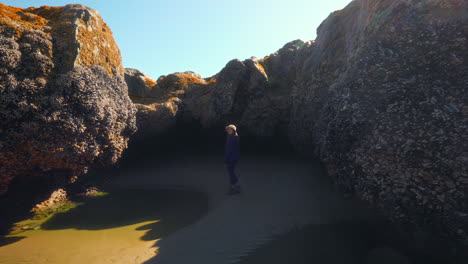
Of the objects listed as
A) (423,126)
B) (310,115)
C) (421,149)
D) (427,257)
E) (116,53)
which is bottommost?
(427,257)

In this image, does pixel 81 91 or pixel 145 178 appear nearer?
pixel 81 91

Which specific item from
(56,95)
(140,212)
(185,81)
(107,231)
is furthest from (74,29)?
(185,81)

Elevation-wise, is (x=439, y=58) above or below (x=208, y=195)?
above

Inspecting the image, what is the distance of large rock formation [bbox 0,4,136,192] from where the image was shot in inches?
278

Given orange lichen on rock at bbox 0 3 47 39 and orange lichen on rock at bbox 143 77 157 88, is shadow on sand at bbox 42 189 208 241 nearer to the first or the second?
orange lichen on rock at bbox 0 3 47 39

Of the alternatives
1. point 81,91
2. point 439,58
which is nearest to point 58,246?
point 81,91

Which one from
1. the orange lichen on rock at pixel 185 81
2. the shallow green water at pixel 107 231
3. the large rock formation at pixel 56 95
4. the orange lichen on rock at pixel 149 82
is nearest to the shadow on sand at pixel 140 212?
the shallow green water at pixel 107 231

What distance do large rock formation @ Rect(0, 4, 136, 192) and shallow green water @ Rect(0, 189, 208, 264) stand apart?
1.59m

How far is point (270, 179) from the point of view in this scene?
10.7 metres

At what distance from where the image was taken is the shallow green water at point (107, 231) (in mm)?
5891

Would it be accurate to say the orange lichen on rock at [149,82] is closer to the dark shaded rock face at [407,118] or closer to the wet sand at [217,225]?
the wet sand at [217,225]

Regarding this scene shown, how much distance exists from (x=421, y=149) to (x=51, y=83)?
9.54 metres

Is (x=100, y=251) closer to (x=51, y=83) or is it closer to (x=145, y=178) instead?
(x=51, y=83)

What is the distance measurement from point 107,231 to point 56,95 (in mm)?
4200
